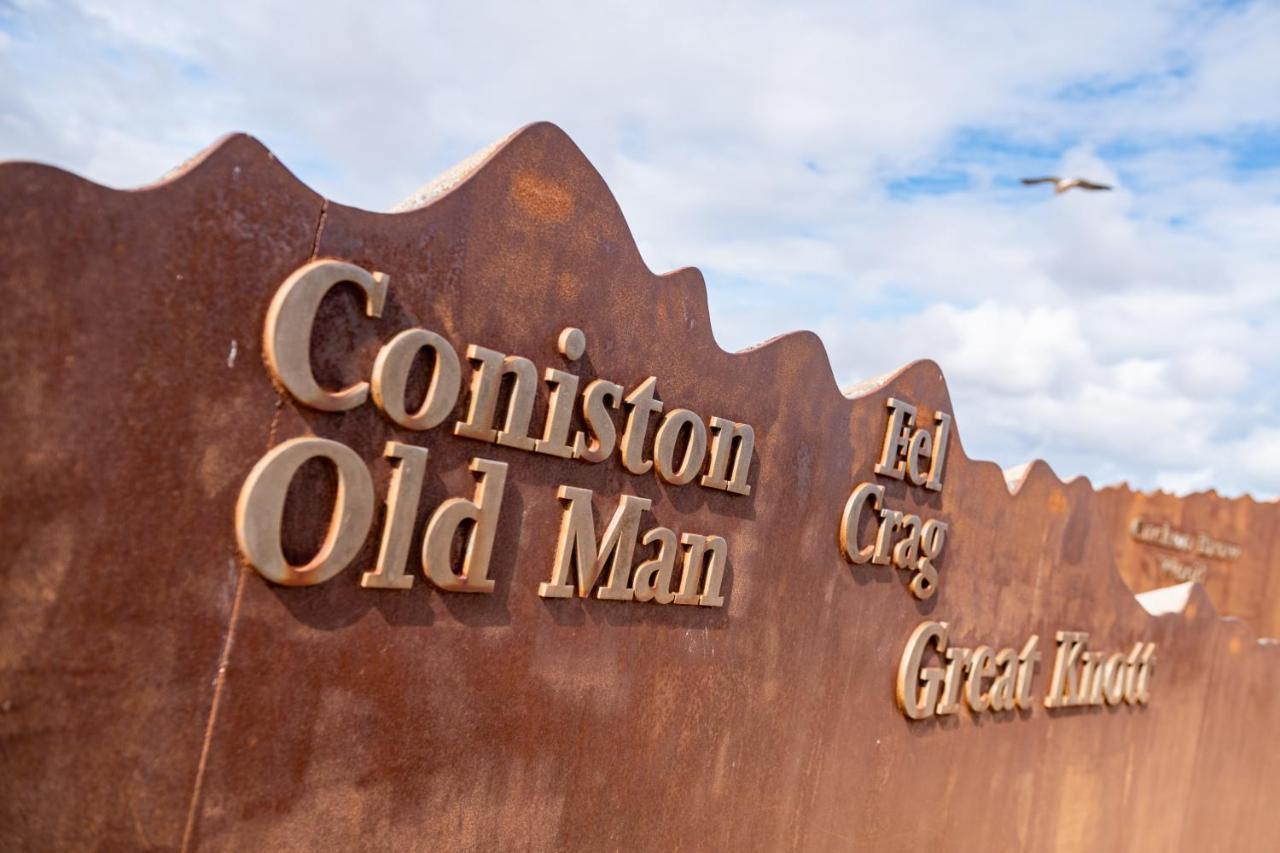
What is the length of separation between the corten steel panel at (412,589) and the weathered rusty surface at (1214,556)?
327 inches

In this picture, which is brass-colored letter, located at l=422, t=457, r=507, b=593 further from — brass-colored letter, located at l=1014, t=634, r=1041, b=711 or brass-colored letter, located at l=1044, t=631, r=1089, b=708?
brass-colored letter, located at l=1044, t=631, r=1089, b=708

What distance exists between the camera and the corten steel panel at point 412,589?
2.06 m

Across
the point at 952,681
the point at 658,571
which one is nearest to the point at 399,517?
the point at 658,571

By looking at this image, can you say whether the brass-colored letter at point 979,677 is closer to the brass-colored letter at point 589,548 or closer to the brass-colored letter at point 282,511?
the brass-colored letter at point 589,548

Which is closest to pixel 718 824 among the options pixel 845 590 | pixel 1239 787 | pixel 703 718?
pixel 703 718

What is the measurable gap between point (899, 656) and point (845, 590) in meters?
0.58

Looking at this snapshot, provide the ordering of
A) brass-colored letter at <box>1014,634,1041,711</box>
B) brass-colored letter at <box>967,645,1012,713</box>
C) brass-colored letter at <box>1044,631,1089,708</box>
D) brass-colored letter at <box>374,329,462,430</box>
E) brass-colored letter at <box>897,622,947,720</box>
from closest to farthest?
1. brass-colored letter at <box>374,329,462,430</box>
2. brass-colored letter at <box>897,622,947,720</box>
3. brass-colored letter at <box>967,645,1012,713</box>
4. brass-colored letter at <box>1014,634,1041,711</box>
5. brass-colored letter at <box>1044,631,1089,708</box>

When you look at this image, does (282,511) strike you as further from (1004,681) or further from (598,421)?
(1004,681)

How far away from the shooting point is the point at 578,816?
126 inches

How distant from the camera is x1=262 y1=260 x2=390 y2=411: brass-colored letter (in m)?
2.31

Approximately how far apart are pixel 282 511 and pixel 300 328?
41 cm

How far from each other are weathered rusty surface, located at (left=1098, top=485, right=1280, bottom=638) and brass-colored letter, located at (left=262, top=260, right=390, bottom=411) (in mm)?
11438

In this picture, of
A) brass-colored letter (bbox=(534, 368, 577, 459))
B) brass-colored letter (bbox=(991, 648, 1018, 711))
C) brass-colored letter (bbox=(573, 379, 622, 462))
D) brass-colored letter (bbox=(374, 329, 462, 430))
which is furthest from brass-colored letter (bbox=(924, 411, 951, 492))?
brass-colored letter (bbox=(374, 329, 462, 430))

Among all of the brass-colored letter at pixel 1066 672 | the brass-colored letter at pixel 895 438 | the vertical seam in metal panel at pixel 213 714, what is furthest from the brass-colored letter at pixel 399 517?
the brass-colored letter at pixel 1066 672
